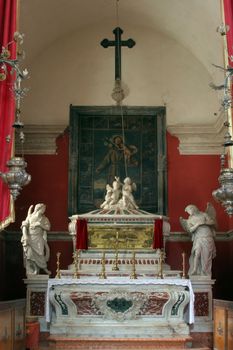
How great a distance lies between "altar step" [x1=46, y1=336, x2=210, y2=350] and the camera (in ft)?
31.2

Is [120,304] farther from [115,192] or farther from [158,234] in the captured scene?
[115,192]

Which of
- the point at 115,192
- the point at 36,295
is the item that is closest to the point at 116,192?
the point at 115,192

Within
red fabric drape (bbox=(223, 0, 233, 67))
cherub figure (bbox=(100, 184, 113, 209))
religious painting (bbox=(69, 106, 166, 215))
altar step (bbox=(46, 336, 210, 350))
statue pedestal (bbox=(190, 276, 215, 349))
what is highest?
red fabric drape (bbox=(223, 0, 233, 67))

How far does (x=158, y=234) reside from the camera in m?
10.9

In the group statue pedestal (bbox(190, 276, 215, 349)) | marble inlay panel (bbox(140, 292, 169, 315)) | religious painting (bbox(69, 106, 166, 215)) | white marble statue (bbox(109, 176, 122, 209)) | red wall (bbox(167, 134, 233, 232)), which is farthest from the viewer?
religious painting (bbox(69, 106, 166, 215))

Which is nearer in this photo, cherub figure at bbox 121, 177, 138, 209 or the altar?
the altar

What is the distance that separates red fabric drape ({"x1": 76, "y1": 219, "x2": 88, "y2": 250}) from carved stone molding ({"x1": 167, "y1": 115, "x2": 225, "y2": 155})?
112 inches

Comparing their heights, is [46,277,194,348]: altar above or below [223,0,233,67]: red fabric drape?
below

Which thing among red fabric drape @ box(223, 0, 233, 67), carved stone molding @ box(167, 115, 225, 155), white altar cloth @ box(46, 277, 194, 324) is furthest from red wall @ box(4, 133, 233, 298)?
red fabric drape @ box(223, 0, 233, 67)

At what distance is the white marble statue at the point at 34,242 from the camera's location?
10836 mm

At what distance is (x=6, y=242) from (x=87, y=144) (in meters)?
2.52

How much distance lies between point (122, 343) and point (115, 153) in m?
4.32

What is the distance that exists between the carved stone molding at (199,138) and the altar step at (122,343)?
4.28m

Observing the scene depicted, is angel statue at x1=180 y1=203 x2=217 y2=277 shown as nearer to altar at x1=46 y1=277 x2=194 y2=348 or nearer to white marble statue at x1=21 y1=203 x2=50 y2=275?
altar at x1=46 y1=277 x2=194 y2=348
